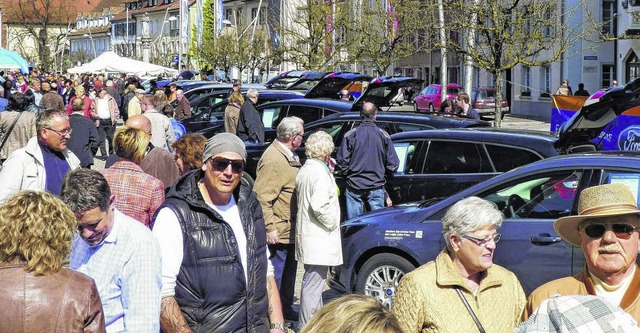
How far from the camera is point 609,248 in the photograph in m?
4.25

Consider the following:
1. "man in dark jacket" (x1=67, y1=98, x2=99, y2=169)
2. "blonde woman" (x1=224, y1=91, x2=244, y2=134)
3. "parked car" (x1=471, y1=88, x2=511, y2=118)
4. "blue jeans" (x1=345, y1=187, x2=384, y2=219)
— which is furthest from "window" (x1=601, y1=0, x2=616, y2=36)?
"blue jeans" (x1=345, y1=187, x2=384, y2=219)

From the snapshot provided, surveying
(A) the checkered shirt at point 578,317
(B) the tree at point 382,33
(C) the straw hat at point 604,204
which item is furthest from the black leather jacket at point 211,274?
(B) the tree at point 382,33

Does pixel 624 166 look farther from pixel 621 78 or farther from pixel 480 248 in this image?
pixel 621 78

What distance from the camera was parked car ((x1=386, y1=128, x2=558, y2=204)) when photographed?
37.0 feet

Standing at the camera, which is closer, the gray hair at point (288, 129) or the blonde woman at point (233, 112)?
the gray hair at point (288, 129)

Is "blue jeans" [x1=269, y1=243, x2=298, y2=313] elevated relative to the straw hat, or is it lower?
lower

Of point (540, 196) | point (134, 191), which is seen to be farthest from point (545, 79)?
point (134, 191)

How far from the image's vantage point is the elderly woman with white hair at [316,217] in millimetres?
8164

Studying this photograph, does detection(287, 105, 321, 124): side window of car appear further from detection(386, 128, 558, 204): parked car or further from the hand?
the hand

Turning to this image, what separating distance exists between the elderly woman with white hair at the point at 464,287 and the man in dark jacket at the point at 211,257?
0.77 meters

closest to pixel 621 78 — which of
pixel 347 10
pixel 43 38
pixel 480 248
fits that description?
pixel 347 10

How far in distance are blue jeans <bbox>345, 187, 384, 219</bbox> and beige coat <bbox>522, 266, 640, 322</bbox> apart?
7685mm

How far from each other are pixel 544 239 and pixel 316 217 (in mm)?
1731

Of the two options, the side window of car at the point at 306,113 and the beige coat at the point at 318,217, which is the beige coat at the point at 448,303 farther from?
the side window of car at the point at 306,113
